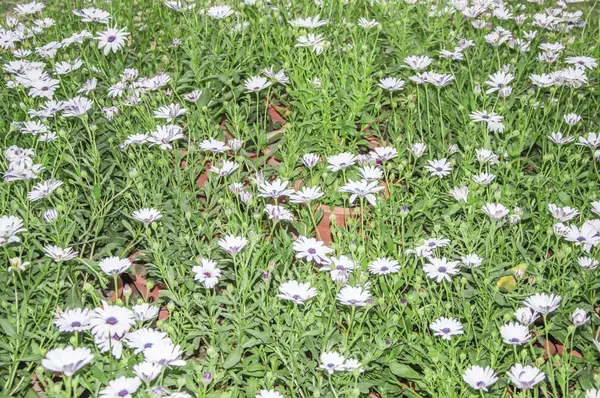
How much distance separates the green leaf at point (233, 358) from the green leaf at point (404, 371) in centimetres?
48

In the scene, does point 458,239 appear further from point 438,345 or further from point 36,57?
point 36,57

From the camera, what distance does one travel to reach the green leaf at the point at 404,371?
236 cm

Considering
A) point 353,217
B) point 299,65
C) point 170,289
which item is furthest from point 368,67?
point 170,289

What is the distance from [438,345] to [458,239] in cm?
46

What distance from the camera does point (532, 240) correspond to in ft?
9.18

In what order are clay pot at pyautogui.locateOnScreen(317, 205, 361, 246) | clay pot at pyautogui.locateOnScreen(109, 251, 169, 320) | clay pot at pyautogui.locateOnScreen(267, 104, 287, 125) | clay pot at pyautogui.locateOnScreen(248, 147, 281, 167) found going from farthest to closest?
clay pot at pyautogui.locateOnScreen(267, 104, 287, 125)
clay pot at pyautogui.locateOnScreen(248, 147, 281, 167)
clay pot at pyautogui.locateOnScreen(317, 205, 361, 246)
clay pot at pyautogui.locateOnScreen(109, 251, 169, 320)

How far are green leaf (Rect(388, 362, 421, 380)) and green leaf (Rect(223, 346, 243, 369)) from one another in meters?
0.48

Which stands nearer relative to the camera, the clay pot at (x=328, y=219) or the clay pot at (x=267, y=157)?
the clay pot at (x=328, y=219)

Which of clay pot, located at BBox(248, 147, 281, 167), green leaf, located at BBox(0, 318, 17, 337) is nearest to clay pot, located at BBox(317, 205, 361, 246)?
clay pot, located at BBox(248, 147, 281, 167)

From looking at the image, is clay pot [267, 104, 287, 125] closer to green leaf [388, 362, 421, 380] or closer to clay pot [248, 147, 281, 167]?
clay pot [248, 147, 281, 167]

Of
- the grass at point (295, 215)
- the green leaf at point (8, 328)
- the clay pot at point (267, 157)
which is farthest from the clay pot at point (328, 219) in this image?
→ the green leaf at point (8, 328)

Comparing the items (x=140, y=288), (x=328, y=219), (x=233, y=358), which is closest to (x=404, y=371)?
(x=233, y=358)

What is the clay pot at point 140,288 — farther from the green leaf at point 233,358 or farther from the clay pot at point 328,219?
the clay pot at point 328,219

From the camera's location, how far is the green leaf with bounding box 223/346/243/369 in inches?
91.4
